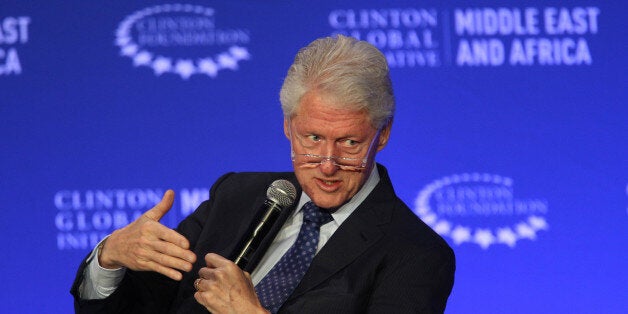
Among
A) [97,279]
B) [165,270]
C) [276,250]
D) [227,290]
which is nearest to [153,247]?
[165,270]

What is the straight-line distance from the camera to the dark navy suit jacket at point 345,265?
6.91ft

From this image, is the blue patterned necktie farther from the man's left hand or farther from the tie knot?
the man's left hand

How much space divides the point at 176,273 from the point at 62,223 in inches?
69.6

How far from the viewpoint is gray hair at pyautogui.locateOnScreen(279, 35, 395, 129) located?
6.93 ft

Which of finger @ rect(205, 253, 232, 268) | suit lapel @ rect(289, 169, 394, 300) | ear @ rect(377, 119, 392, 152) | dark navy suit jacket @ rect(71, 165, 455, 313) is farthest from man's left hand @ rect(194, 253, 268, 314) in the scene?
ear @ rect(377, 119, 392, 152)

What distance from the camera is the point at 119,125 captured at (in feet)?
12.0

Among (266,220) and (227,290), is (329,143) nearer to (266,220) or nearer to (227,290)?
(266,220)

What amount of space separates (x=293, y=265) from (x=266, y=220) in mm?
230

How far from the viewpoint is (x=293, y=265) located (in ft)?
7.25

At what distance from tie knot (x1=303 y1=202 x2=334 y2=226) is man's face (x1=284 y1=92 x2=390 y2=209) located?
5 cm

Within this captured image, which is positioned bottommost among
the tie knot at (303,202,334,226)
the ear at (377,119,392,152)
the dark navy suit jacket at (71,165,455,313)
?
the dark navy suit jacket at (71,165,455,313)

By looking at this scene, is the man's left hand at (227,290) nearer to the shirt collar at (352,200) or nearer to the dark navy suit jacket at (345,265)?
the dark navy suit jacket at (345,265)

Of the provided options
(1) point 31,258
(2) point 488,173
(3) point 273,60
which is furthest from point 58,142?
(2) point 488,173

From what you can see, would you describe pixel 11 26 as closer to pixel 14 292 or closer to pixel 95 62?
pixel 95 62
